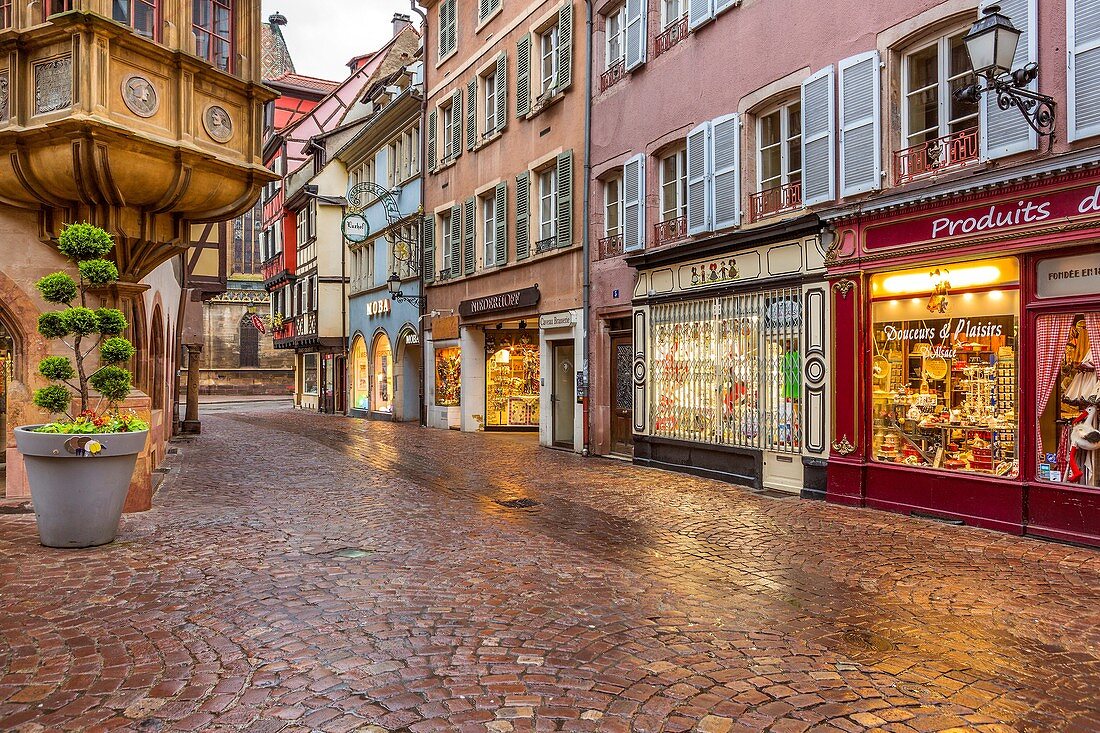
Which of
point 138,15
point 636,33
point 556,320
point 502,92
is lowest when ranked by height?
point 556,320

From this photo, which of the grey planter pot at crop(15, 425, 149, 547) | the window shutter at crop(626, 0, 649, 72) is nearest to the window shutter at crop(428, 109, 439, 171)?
the window shutter at crop(626, 0, 649, 72)

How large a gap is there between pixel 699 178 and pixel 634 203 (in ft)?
6.17

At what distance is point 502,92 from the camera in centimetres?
1992

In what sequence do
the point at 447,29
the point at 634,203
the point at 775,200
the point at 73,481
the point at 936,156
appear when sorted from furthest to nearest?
the point at 447,29, the point at 634,203, the point at 775,200, the point at 936,156, the point at 73,481

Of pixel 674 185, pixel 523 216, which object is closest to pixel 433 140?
pixel 523 216

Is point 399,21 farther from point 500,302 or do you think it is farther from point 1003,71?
point 1003,71

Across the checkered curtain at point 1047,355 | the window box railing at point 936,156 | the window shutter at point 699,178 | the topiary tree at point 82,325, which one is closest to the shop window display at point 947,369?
the checkered curtain at point 1047,355

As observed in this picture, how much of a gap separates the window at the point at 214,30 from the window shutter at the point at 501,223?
31.7 feet

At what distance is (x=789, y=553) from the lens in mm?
7277

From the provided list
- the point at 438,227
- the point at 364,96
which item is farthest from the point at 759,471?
the point at 364,96

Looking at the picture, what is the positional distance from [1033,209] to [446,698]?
7243 mm

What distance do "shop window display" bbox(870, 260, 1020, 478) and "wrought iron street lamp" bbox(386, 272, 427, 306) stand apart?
17.1 meters

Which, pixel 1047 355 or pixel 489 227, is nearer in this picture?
pixel 1047 355

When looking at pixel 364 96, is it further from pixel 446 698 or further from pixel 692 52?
pixel 446 698
